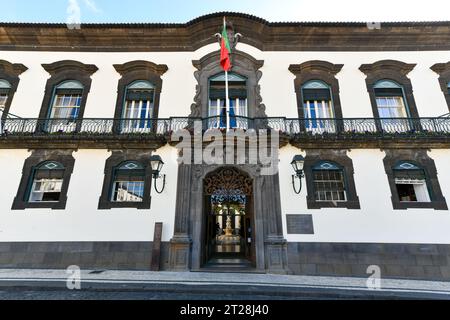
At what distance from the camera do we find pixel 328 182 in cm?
925

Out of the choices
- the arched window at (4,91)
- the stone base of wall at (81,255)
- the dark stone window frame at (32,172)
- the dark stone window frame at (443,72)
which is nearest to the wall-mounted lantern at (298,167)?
the stone base of wall at (81,255)

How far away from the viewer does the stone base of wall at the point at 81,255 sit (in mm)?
8352

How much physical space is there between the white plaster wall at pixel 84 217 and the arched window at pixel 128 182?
52 cm

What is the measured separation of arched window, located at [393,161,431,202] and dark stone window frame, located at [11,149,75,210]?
13.2 meters

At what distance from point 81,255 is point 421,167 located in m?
13.6

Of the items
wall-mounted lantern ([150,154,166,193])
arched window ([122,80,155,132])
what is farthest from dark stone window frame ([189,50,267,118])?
wall-mounted lantern ([150,154,166,193])

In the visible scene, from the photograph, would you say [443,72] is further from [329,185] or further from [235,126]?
[235,126]

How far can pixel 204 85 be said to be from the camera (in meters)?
10.6

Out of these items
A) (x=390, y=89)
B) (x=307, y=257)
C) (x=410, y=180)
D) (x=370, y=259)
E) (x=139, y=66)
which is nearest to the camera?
Answer: (x=370, y=259)

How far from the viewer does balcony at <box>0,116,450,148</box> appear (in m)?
9.36

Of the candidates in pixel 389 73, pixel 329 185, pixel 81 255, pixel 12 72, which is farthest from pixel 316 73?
pixel 12 72

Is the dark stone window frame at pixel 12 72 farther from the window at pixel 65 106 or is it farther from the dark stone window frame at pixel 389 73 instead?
the dark stone window frame at pixel 389 73
